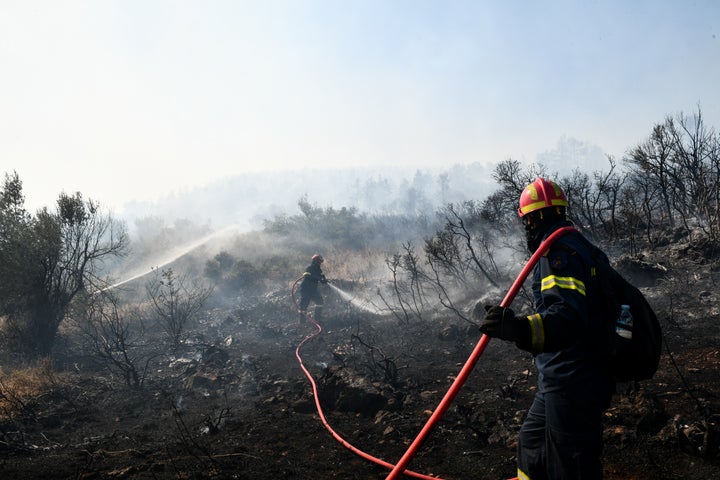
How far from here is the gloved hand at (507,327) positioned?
224cm

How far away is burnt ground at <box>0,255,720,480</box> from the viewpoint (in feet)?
12.0

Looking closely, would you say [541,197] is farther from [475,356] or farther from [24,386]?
[24,386]

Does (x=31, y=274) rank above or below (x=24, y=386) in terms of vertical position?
above

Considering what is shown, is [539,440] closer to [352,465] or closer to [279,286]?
[352,465]

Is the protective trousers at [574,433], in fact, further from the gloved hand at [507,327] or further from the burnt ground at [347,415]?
the burnt ground at [347,415]

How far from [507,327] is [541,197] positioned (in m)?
0.96

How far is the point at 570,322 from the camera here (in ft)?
7.15

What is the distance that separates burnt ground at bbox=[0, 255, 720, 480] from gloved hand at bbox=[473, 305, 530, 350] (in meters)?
1.94

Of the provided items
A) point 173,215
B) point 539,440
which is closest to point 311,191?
point 173,215

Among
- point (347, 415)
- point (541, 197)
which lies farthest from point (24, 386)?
point (541, 197)

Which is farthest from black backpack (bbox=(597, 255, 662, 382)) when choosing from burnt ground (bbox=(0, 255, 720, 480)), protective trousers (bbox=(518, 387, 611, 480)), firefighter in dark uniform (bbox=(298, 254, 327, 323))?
firefighter in dark uniform (bbox=(298, 254, 327, 323))

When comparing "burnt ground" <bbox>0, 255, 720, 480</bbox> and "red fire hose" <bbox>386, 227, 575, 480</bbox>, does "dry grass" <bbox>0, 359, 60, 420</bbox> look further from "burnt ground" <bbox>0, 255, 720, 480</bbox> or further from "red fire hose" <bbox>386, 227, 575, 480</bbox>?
"red fire hose" <bbox>386, 227, 575, 480</bbox>

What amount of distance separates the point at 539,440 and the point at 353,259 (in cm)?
2151

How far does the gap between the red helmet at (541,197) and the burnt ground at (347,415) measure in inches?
82.7
